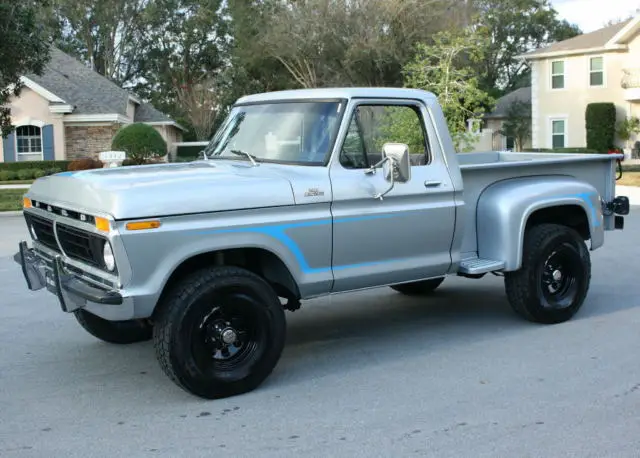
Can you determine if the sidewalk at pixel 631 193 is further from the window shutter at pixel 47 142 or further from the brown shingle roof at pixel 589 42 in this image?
the window shutter at pixel 47 142

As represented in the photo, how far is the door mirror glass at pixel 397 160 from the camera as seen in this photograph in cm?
577

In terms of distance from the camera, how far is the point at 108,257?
508cm

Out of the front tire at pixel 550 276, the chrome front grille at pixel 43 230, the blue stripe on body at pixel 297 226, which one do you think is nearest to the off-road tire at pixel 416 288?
the front tire at pixel 550 276

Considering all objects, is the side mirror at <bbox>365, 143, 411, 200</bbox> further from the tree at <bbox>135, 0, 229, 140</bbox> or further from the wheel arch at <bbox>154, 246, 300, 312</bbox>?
the tree at <bbox>135, 0, 229, 140</bbox>

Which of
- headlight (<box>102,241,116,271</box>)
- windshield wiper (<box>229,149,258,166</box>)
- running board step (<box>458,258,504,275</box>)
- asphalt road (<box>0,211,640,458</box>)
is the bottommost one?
asphalt road (<box>0,211,640,458</box>)

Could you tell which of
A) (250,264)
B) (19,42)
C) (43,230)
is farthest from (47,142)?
(250,264)

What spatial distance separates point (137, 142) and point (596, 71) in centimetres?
2114

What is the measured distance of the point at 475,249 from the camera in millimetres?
6801

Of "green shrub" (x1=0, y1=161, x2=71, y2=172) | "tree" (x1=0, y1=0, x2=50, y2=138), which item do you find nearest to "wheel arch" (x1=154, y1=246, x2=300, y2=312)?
"tree" (x1=0, y1=0, x2=50, y2=138)

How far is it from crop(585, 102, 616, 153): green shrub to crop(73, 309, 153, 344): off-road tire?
33287mm

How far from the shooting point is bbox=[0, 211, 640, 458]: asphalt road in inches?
181

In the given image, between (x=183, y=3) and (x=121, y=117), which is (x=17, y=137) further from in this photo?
(x=183, y=3)

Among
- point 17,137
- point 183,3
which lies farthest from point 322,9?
point 183,3

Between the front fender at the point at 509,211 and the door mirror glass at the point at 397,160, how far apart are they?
107 cm
